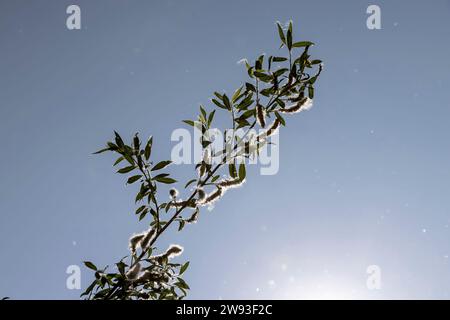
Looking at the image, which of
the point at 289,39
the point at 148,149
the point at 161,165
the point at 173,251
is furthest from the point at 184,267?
the point at 289,39

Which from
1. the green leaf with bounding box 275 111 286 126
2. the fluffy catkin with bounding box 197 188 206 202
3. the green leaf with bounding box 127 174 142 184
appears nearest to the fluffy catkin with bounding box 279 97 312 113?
the green leaf with bounding box 275 111 286 126

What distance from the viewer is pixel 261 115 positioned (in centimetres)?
183

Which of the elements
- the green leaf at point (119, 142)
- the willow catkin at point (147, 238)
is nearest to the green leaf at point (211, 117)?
the green leaf at point (119, 142)

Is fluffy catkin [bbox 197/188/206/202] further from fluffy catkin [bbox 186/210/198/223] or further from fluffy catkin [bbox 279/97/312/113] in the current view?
fluffy catkin [bbox 279/97/312/113]

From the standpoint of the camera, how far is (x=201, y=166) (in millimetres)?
1787

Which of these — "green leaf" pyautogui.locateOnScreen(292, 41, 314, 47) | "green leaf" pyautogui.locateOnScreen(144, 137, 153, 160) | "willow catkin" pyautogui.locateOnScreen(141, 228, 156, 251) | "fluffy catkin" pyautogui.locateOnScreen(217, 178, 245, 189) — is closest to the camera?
"willow catkin" pyautogui.locateOnScreen(141, 228, 156, 251)

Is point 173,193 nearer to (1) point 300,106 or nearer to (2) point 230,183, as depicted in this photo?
(2) point 230,183

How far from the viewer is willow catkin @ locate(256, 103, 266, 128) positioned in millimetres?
1806

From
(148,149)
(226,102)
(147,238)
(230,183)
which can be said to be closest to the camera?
(147,238)

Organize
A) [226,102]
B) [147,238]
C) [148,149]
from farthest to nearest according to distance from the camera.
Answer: [226,102]
[148,149]
[147,238]

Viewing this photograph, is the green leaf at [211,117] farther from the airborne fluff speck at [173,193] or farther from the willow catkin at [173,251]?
the willow catkin at [173,251]

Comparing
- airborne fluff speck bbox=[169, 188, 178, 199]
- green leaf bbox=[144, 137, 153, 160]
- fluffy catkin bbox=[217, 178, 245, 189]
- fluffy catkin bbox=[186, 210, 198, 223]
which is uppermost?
green leaf bbox=[144, 137, 153, 160]

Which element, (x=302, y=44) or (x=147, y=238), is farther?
(x=302, y=44)
